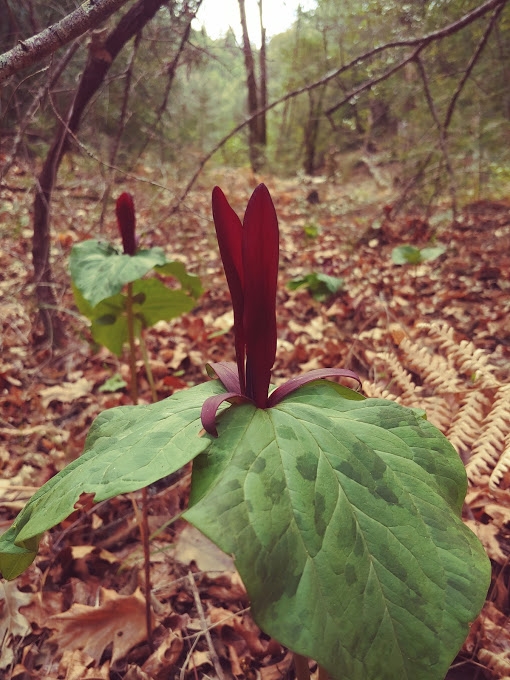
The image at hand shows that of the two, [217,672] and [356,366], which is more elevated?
[356,366]

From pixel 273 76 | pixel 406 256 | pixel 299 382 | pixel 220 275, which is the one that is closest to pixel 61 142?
pixel 220 275

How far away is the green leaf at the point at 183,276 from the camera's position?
1.63 metres

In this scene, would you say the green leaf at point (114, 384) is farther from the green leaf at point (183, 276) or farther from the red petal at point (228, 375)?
the red petal at point (228, 375)

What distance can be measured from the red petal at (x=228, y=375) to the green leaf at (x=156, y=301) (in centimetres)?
80

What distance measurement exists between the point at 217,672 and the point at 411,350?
1029 mm

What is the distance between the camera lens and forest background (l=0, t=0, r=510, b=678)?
47.7 inches

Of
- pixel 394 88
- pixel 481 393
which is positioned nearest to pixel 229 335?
pixel 481 393

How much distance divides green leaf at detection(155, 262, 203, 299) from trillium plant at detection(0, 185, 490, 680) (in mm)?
965

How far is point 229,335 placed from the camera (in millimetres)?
2834

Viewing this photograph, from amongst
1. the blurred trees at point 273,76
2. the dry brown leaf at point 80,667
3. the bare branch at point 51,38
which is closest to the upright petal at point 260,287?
the bare branch at point 51,38

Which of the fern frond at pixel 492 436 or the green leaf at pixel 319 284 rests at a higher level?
the fern frond at pixel 492 436

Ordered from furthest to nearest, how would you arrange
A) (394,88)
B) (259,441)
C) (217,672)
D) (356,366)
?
(394,88)
(356,366)
(217,672)
(259,441)

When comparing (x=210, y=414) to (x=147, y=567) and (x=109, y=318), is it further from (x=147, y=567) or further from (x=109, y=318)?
(x=109, y=318)

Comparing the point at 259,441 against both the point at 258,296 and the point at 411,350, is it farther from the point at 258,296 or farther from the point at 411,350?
the point at 411,350
